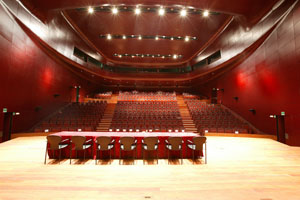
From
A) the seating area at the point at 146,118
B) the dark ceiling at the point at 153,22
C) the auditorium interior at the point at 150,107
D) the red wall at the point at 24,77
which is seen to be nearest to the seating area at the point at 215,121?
the auditorium interior at the point at 150,107

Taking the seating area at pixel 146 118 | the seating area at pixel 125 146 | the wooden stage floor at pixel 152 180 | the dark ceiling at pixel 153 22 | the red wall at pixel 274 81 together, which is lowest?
the wooden stage floor at pixel 152 180

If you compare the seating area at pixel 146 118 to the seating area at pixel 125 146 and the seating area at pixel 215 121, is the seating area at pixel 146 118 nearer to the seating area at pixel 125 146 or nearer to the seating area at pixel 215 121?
the seating area at pixel 215 121

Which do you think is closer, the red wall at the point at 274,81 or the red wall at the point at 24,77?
the red wall at the point at 274,81

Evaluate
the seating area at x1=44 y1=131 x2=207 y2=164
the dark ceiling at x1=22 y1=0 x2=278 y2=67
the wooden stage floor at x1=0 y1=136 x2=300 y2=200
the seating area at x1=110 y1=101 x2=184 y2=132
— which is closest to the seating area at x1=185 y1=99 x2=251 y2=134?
the seating area at x1=110 y1=101 x2=184 y2=132

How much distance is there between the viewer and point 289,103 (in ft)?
16.8

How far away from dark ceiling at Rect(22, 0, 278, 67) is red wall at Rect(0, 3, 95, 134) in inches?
63.9

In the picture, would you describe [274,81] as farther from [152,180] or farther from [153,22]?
[153,22]

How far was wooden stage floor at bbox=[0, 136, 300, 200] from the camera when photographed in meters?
1.94

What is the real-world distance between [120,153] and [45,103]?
6845mm

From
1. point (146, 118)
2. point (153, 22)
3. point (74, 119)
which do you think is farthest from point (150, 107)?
point (153, 22)

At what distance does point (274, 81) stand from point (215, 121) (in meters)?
3.19

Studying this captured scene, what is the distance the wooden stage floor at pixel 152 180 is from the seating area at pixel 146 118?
11.7 ft

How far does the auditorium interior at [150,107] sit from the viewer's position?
93.0 inches

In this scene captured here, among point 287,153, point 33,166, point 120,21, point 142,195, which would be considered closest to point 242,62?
point 287,153
